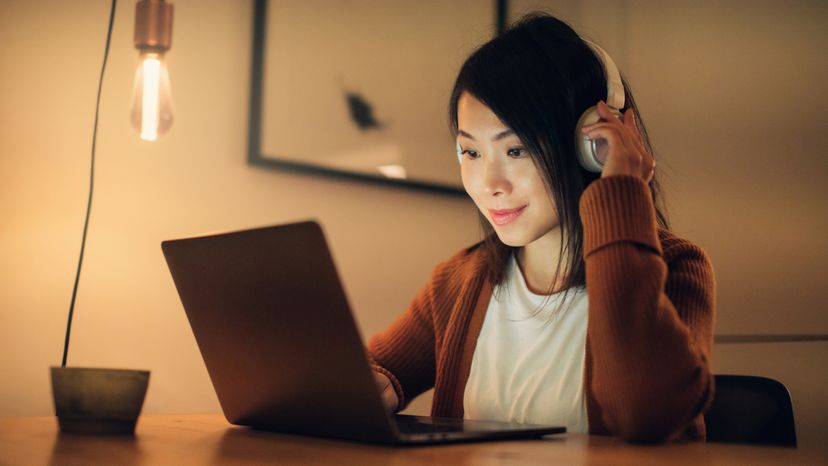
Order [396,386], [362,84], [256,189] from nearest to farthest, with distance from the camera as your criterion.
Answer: [396,386] < [256,189] < [362,84]

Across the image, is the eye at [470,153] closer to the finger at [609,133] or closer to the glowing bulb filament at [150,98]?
the finger at [609,133]

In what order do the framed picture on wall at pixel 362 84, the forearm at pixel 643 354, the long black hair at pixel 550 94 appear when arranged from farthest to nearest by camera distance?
the framed picture on wall at pixel 362 84 < the long black hair at pixel 550 94 < the forearm at pixel 643 354

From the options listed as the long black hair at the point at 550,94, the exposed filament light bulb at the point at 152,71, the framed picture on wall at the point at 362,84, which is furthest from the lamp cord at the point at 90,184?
the long black hair at the point at 550,94

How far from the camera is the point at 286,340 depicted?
2.61 ft

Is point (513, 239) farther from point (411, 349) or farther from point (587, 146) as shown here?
point (411, 349)

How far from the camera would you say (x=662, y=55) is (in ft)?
7.81

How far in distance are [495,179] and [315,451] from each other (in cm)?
61

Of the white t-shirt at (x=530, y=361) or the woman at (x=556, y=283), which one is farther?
the white t-shirt at (x=530, y=361)

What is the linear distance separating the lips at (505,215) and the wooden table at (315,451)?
417mm

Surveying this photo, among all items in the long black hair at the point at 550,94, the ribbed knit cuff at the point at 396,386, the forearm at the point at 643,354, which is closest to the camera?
the forearm at the point at 643,354

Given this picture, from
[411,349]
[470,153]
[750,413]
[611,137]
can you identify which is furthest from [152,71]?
[750,413]

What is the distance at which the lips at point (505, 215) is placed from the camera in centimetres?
124

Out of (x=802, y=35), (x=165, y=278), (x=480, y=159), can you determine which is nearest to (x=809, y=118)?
(x=802, y=35)

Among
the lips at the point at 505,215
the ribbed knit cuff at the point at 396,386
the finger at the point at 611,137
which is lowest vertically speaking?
the ribbed knit cuff at the point at 396,386
